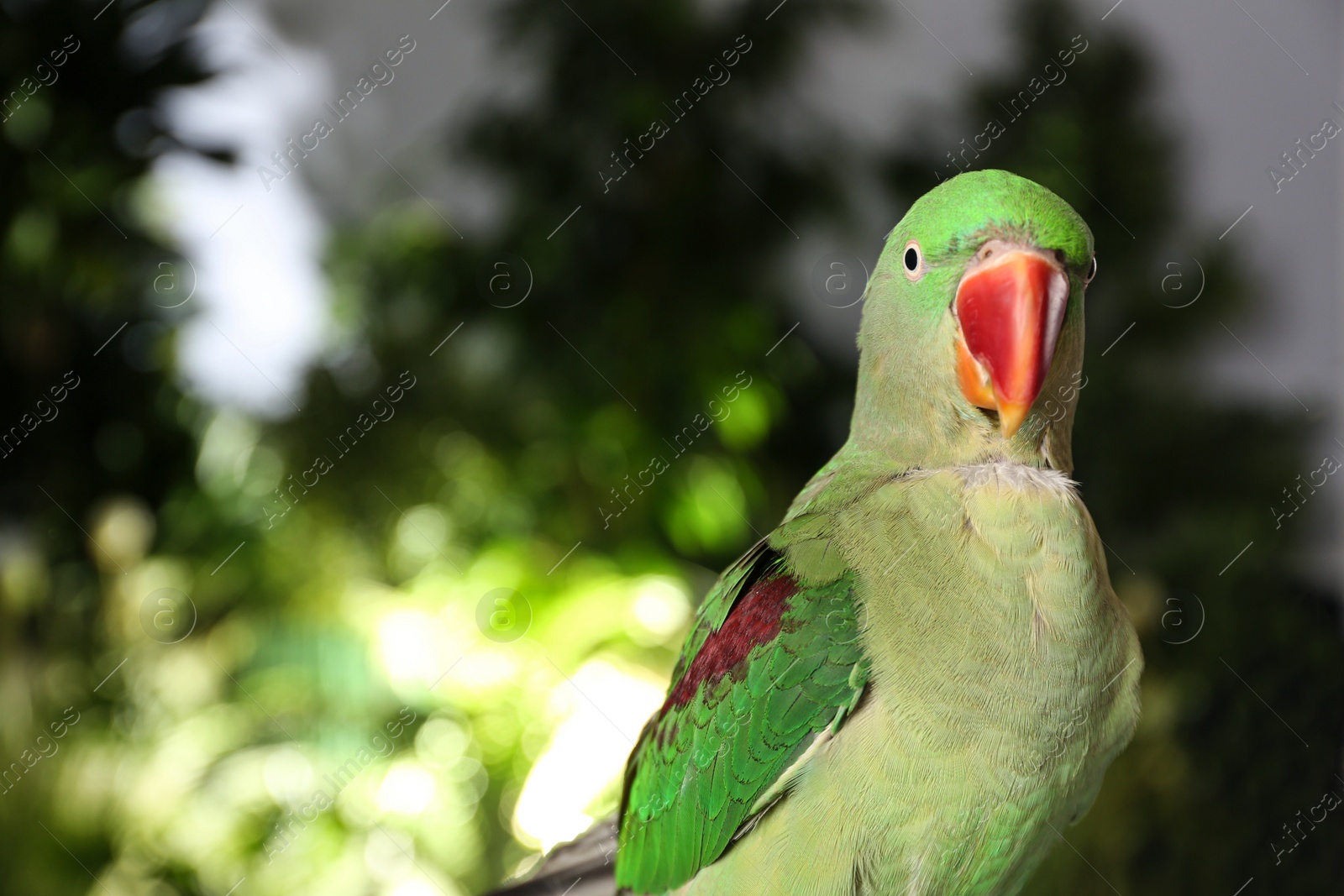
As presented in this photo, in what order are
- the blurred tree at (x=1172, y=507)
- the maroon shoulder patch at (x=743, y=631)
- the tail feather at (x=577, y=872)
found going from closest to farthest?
the maroon shoulder patch at (x=743, y=631), the tail feather at (x=577, y=872), the blurred tree at (x=1172, y=507)

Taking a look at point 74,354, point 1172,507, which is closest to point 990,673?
point 1172,507

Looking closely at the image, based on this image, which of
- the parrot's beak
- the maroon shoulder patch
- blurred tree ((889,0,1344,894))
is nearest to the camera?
the parrot's beak

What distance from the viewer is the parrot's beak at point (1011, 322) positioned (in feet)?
1.93

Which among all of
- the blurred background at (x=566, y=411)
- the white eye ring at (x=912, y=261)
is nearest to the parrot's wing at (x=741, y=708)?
the white eye ring at (x=912, y=261)

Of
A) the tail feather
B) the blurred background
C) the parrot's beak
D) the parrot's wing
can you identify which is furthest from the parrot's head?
the blurred background

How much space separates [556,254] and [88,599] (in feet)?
5.02

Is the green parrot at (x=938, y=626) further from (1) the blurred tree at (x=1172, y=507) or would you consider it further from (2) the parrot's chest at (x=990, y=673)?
(1) the blurred tree at (x=1172, y=507)

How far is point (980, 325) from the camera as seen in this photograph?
2.00ft

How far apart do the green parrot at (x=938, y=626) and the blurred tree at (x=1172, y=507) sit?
171 cm

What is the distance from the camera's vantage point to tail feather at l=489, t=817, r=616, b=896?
87 centimetres

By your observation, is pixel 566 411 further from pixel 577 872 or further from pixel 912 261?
pixel 912 261

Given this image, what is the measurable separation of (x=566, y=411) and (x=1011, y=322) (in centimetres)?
182

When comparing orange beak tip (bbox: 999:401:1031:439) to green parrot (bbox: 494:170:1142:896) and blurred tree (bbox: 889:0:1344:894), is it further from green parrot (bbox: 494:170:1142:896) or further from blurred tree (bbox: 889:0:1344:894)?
blurred tree (bbox: 889:0:1344:894)

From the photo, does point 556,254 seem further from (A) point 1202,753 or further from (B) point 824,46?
(A) point 1202,753
